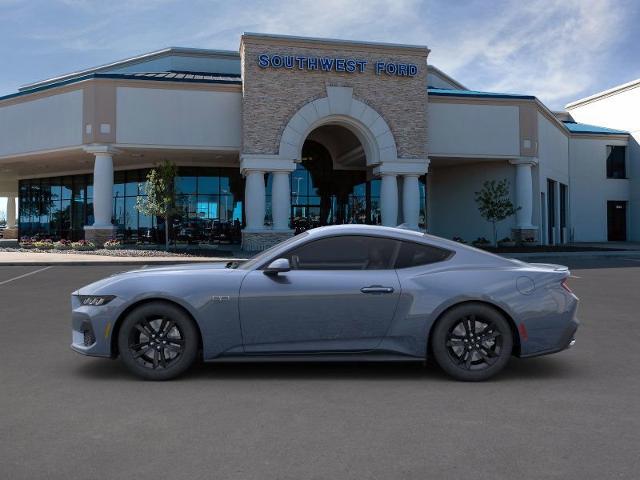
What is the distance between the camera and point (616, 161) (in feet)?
132

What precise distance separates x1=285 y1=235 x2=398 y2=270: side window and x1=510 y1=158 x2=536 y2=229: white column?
26277mm

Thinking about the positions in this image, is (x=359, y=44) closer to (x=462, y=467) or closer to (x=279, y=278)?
(x=279, y=278)

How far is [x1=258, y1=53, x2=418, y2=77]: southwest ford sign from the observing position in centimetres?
2590

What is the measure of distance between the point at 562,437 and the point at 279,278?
2607 mm

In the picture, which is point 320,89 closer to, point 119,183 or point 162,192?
point 162,192

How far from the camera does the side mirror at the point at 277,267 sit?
5.18 meters

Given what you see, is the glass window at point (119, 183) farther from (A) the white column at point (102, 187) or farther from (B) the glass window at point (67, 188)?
(A) the white column at point (102, 187)

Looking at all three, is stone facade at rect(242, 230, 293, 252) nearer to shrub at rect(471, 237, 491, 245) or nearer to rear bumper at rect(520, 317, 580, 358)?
shrub at rect(471, 237, 491, 245)

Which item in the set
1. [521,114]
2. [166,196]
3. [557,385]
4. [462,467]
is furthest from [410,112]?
[462,467]

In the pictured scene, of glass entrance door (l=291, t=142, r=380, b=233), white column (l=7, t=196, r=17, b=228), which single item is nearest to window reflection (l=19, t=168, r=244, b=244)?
glass entrance door (l=291, t=142, r=380, b=233)

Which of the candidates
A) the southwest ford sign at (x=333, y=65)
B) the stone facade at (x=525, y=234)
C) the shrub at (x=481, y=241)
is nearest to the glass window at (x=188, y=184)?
the southwest ford sign at (x=333, y=65)

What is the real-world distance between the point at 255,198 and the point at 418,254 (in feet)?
70.4

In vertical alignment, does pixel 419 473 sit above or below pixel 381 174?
below

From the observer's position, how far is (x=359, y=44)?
2667 centimetres
